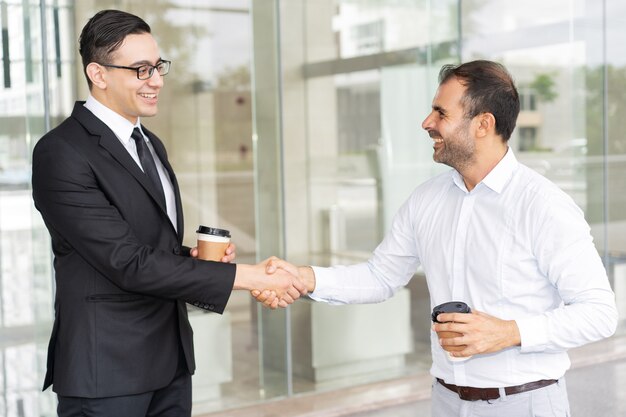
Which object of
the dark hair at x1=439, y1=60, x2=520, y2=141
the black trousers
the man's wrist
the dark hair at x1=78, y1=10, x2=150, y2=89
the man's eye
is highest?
the dark hair at x1=78, y1=10, x2=150, y2=89

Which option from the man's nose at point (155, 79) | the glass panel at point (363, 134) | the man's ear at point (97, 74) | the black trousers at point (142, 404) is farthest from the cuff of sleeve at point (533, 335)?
the glass panel at point (363, 134)

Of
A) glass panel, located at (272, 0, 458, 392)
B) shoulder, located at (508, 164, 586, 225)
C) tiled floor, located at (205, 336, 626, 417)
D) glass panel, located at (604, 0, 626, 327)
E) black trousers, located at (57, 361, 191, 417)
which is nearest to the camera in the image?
shoulder, located at (508, 164, 586, 225)

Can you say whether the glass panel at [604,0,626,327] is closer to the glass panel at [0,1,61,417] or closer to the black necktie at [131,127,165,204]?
the glass panel at [0,1,61,417]

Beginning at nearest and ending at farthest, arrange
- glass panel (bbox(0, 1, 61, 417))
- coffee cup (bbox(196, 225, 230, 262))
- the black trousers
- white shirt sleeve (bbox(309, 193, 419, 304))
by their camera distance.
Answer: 1. the black trousers
2. coffee cup (bbox(196, 225, 230, 262))
3. white shirt sleeve (bbox(309, 193, 419, 304))
4. glass panel (bbox(0, 1, 61, 417))

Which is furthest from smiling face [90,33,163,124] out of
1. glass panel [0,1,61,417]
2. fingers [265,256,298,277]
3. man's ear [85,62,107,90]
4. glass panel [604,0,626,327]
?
glass panel [604,0,626,327]

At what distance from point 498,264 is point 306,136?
3.62 m

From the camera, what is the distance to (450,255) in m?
2.21

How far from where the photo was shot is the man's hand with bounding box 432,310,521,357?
6.23ft

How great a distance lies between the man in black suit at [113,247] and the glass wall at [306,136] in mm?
1977

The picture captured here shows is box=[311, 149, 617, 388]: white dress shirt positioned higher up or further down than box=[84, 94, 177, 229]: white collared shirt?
further down

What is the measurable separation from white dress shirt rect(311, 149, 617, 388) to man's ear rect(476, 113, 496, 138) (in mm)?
86

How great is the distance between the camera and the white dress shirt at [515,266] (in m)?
1.97

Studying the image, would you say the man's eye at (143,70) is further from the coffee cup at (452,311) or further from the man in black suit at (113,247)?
the coffee cup at (452,311)

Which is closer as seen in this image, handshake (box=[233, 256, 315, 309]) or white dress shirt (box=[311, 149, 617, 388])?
white dress shirt (box=[311, 149, 617, 388])
